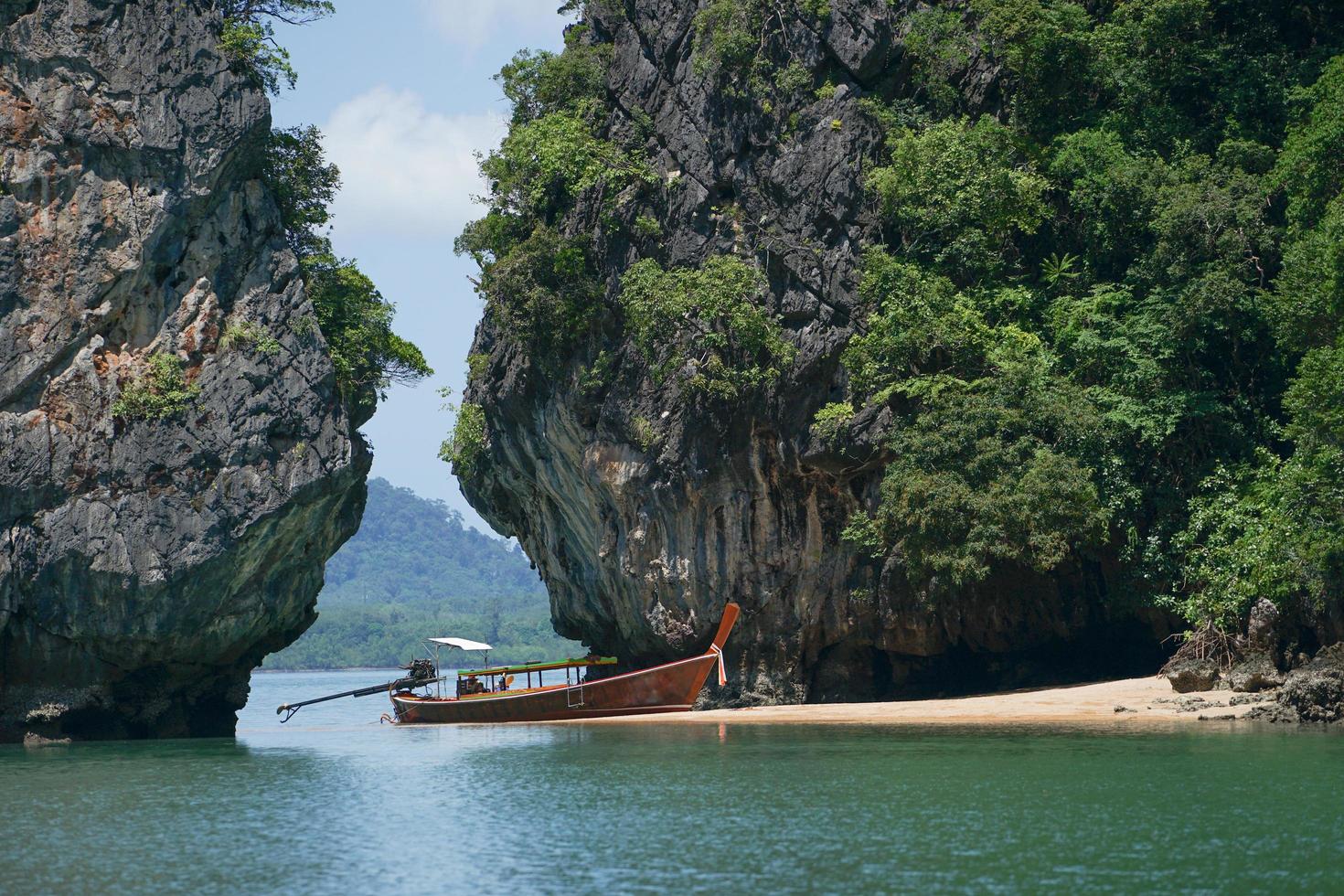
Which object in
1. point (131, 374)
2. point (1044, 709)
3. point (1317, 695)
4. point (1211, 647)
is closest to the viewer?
point (1317, 695)

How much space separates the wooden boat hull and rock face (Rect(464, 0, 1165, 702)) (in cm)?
154

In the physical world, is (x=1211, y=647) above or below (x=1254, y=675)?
above

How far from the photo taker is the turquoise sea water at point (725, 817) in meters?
12.9

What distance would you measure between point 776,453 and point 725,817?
13.8 metres

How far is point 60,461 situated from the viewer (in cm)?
2733

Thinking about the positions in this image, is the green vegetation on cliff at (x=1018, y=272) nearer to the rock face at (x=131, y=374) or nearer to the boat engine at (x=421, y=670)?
the rock face at (x=131, y=374)

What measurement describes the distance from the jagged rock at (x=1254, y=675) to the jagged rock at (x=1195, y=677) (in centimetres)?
25

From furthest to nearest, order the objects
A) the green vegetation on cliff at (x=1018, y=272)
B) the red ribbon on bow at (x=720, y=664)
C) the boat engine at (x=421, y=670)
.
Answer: the boat engine at (x=421, y=670) → the red ribbon on bow at (x=720, y=664) → the green vegetation on cliff at (x=1018, y=272)

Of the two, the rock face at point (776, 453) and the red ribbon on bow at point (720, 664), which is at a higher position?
the rock face at point (776, 453)

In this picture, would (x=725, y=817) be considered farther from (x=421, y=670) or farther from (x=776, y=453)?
(x=421, y=670)

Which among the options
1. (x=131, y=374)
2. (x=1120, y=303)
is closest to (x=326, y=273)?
(x=131, y=374)

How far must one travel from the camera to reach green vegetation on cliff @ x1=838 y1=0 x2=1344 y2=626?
2439 centimetres

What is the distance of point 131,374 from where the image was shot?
92.4 feet

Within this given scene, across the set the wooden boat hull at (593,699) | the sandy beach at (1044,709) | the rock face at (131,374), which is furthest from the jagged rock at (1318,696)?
the rock face at (131,374)
